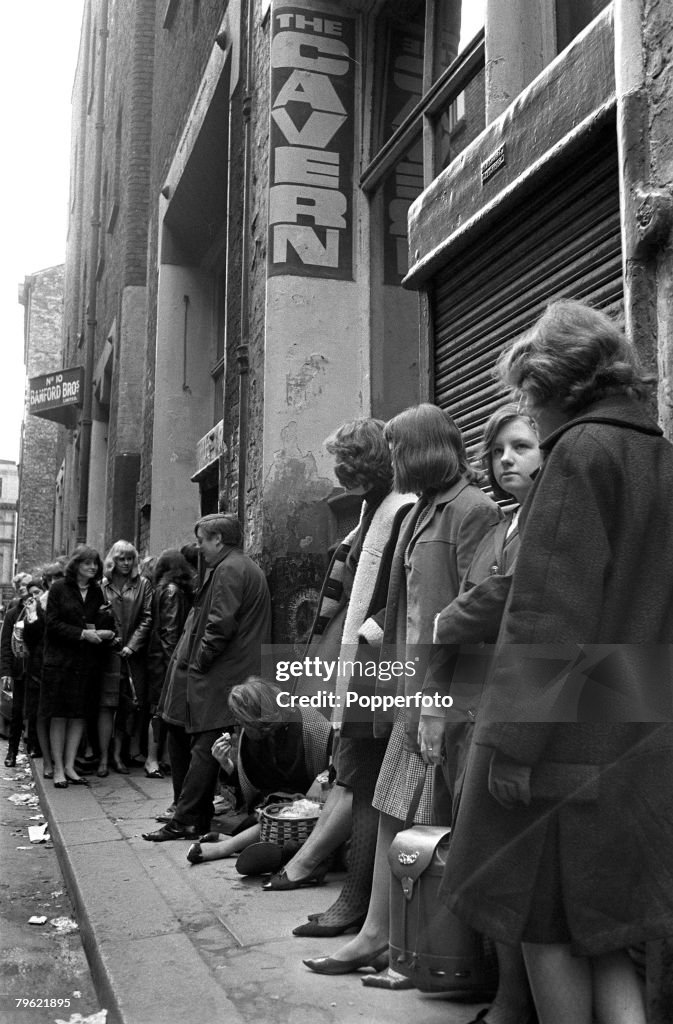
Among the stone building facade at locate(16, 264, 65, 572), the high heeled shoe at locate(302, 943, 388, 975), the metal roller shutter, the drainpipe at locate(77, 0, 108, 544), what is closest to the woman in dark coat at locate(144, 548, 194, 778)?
the metal roller shutter

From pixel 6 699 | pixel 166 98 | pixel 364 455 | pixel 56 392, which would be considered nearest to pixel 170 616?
pixel 6 699

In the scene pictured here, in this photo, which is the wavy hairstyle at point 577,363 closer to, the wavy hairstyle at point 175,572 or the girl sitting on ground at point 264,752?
the girl sitting on ground at point 264,752

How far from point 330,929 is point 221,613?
2.08 metres

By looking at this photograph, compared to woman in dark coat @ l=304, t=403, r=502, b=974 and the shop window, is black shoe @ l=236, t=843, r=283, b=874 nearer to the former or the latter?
woman in dark coat @ l=304, t=403, r=502, b=974

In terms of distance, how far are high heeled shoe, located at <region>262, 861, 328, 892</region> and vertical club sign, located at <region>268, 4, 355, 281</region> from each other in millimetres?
4481

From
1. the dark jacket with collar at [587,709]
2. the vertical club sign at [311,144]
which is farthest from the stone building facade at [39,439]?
the dark jacket with collar at [587,709]

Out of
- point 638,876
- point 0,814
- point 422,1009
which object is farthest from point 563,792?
point 0,814

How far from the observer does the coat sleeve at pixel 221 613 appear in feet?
16.9

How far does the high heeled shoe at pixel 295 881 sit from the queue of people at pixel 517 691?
13 mm

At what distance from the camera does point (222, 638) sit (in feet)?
17.0

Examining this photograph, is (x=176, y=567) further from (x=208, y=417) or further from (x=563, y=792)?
(x=563, y=792)

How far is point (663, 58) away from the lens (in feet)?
10.1

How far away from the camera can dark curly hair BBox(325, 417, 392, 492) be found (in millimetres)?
3725

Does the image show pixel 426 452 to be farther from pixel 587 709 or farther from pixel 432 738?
pixel 587 709
